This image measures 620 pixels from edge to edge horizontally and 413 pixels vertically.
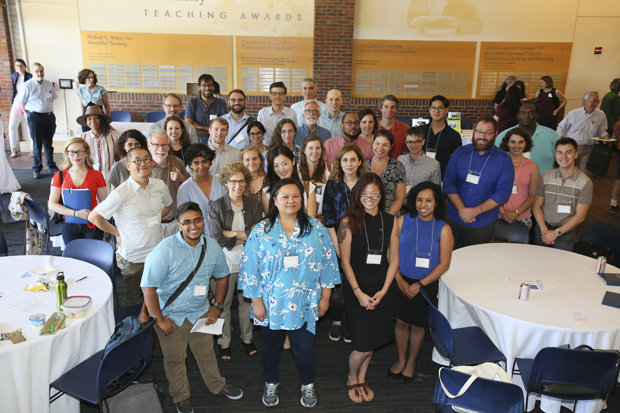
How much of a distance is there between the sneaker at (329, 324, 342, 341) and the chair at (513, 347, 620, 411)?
1.66m

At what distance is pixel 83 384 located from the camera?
8.12ft

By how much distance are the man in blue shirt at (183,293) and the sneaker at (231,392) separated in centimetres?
15

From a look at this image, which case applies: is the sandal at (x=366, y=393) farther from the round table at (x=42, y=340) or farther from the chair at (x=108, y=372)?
the round table at (x=42, y=340)

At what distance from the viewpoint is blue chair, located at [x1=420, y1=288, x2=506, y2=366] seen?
2701 millimetres

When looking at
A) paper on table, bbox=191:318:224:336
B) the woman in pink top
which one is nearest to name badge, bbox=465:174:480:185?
the woman in pink top

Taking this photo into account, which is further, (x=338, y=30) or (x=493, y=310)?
(x=338, y=30)

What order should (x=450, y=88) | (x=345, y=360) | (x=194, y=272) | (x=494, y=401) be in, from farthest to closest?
(x=450, y=88) < (x=345, y=360) < (x=194, y=272) < (x=494, y=401)

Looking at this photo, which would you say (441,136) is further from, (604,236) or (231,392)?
(231,392)

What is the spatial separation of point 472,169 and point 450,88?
6.53 m

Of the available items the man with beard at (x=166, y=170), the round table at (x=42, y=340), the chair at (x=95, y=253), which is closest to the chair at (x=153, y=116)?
the man with beard at (x=166, y=170)

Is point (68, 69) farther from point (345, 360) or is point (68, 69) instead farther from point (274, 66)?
point (345, 360)

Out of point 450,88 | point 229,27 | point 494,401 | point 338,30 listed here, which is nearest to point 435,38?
point 450,88

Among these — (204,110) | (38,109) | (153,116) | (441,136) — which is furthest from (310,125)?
(38,109)

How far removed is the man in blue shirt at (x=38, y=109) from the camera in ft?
26.7
